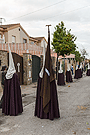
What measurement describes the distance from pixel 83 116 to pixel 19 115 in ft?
7.43

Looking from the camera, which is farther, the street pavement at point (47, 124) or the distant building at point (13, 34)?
the distant building at point (13, 34)

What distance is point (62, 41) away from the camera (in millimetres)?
17406

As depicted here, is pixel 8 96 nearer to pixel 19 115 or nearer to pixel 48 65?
pixel 19 115

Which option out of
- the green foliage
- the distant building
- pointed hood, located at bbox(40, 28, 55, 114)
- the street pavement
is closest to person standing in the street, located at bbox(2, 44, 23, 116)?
the street pavement

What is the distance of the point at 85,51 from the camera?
42.5 meters

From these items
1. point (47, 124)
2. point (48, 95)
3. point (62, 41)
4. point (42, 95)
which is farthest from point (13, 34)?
point (47, 124)

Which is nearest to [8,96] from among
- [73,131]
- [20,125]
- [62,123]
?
[20,125]

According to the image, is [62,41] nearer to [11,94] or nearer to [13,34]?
[13,34]

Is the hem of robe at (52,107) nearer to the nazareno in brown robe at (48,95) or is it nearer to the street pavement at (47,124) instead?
the nazareno in brown robe at (48,95)

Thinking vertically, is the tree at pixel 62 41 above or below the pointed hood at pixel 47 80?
above

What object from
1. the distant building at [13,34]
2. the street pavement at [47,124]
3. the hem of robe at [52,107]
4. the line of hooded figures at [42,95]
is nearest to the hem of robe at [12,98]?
the line of hooded figures at [42,95]

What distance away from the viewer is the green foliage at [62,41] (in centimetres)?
1712

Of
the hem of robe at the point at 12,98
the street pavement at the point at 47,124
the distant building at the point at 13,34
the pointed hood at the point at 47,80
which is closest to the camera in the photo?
the street pavement at the point at 47,124

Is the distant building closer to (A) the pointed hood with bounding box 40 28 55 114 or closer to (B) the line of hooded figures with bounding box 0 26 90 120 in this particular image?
(B) the line of hooded figures with bounding box 0 26 90 120
